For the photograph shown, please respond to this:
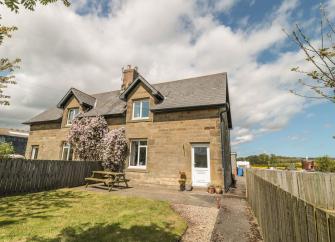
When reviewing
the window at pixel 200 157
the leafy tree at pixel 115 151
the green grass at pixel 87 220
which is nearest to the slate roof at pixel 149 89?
the leafy tree at pixel 115 151

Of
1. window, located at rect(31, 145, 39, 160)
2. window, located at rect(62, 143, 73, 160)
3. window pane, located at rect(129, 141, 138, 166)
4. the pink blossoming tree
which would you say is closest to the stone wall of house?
window pane, located at rect(129, 141, 138, 166)

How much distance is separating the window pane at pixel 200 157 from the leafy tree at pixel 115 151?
5417 mm

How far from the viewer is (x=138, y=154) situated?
15.3 metres

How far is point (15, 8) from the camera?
3264 mm

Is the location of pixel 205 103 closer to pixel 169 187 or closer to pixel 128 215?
pixel 169 187

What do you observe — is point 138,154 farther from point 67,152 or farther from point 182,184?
point 67,152

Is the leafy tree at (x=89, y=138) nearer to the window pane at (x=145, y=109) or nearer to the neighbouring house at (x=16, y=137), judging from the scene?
the window pane at (x=145, y=109)

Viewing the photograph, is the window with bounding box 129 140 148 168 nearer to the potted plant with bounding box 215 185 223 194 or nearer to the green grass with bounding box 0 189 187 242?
the potted plant with bounding box 215 185 223 194

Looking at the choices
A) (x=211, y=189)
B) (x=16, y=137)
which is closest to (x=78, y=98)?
(x=211, y=189)

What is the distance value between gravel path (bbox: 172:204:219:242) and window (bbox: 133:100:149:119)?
28.6 ft

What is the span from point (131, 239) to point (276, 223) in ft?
10.3

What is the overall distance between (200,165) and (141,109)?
21.0ft

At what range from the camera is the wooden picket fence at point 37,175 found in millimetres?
9727

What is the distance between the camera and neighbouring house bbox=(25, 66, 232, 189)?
12.8m
